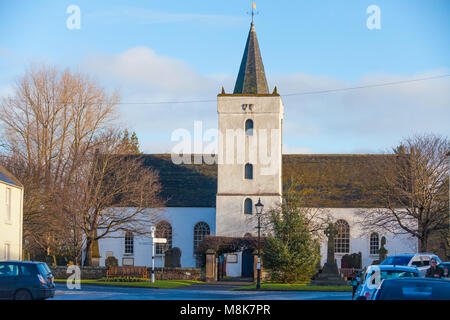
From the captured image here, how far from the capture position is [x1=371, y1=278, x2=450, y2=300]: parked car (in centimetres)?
1300

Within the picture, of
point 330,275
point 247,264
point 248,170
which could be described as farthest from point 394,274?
point 248,170

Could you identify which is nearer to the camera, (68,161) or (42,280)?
(42,280)

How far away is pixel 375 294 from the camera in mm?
13305

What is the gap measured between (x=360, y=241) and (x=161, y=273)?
20064 millimetres

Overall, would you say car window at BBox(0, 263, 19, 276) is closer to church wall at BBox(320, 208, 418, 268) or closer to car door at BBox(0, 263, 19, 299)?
car door at BBox(0, 263, 19, 299)

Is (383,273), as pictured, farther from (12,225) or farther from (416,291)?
(12,225)

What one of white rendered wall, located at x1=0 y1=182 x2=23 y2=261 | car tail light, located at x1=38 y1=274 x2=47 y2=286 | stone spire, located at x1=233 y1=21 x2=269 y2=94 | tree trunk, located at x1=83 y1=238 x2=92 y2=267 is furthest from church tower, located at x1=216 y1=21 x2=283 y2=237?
car tail light, located at x1=38 y1=274 x2=47 y2=286

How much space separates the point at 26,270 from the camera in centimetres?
2162

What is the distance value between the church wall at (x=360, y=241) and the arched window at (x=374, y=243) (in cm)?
43

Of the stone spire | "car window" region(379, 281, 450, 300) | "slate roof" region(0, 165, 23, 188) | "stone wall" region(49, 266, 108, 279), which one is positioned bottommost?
"stone wall" region(49, 266, 108, 279)

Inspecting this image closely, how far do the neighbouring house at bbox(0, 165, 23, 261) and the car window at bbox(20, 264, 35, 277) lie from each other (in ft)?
59.2
